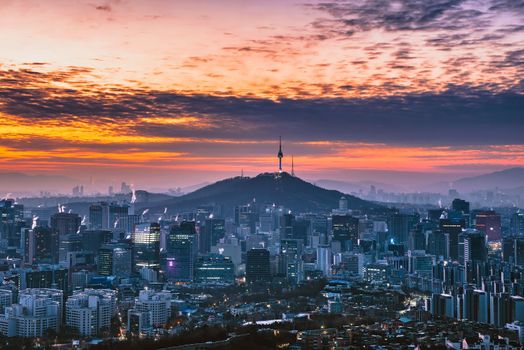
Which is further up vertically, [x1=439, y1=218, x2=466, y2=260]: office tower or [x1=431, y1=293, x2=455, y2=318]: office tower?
[x1=439, y1=218, x2=466, y2=260]: office tower

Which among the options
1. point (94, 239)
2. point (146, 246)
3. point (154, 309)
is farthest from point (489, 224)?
point (154, 309)

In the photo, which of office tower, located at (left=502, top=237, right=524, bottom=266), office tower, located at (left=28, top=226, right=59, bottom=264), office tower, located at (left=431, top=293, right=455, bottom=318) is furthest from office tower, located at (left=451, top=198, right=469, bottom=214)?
office tower, located at (left=431, top=293, right=455, bottom=318)

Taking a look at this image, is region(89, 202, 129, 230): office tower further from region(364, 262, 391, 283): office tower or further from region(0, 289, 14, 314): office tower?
region(0, 289, 14, 314): office tower

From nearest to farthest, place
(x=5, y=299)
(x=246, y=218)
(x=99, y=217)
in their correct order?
(x=5, y=299), (x=99, y=217), (x=246, y=218)

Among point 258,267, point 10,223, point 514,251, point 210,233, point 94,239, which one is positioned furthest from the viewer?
point 210,233

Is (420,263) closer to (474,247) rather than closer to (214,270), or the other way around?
(474,247)

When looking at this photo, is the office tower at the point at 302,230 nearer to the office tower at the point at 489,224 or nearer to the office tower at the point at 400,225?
the office tower at the point at 400,225
